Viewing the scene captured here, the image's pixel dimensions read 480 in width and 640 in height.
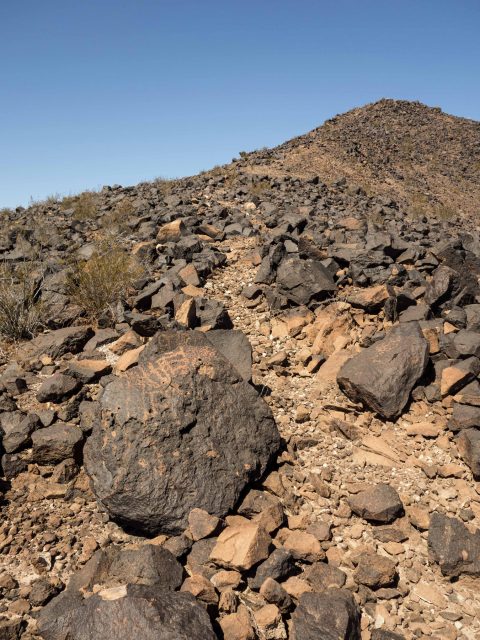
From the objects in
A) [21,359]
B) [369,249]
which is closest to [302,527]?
[21,359]

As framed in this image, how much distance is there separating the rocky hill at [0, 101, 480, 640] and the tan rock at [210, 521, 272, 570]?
0.04 feet

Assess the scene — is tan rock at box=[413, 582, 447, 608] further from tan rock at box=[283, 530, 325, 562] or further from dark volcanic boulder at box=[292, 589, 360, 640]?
tan rock at box=[283, 530, 325, 562]

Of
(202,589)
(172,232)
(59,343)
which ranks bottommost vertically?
(202,589)

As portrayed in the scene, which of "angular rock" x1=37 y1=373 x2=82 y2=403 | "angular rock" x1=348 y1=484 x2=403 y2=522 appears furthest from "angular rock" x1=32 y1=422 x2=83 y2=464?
"angular rock" x1=348 y1=484 x2=403 y2=522

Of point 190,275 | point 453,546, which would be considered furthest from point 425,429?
point 190,275

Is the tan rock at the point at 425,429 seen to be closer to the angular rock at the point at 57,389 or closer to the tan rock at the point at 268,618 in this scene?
the tan rock at the point at 268,618

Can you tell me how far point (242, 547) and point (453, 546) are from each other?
51.8 inches

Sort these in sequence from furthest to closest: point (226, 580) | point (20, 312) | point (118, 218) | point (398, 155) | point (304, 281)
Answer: point (398, 155), point (118, 218), point (304, 281), point (20, 312), point (226, 580)

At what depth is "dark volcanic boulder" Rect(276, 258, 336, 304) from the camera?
18.3ft

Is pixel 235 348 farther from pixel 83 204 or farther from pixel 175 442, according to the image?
pixel 83 204

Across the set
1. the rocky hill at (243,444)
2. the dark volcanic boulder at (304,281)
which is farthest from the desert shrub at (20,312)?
the dark volcanic boulder at (304,281)

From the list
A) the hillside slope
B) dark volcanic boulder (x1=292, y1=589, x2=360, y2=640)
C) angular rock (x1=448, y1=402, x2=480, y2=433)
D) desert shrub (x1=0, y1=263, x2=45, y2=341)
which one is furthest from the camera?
the hillside slope

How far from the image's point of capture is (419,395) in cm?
414

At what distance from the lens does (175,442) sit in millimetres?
3189
